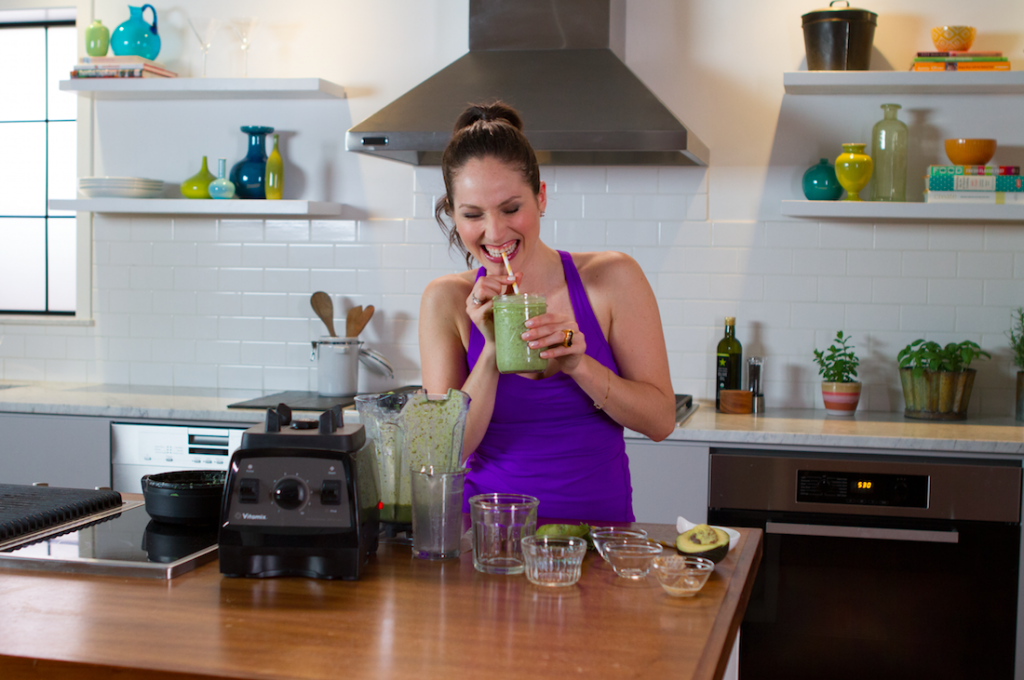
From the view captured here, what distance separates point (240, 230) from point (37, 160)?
1126mm

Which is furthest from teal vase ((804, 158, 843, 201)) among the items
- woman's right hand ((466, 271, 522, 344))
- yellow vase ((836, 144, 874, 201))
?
woman's right hand ((466, 271, 522, 344))

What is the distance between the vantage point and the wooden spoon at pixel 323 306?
380cm

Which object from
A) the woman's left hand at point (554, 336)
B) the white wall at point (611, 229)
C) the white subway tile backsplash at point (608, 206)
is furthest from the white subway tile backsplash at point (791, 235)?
the woman's left hand at point (554, 336)

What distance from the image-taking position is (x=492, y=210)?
1.76m

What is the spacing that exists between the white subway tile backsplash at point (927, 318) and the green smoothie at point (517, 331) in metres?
2.35

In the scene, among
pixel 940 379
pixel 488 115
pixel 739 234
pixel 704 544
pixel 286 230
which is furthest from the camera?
pixel 286 230

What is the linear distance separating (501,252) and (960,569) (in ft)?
6.33

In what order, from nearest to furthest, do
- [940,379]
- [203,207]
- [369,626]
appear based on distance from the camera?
[369,626]
[940,379]
[203,207]

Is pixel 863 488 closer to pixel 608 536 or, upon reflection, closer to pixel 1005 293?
pixel 1005 293

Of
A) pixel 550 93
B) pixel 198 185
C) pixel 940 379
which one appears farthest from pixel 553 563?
pixel 198 185

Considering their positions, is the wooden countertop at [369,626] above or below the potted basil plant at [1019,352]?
below

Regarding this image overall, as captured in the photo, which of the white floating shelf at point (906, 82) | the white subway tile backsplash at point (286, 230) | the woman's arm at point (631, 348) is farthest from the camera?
the white subway tile backsplash at point (286, 230)

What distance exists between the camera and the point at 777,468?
2922 millimetres

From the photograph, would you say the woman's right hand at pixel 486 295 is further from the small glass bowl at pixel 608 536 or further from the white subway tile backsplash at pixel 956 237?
the white subway tile backsplash at pixel 956 237
